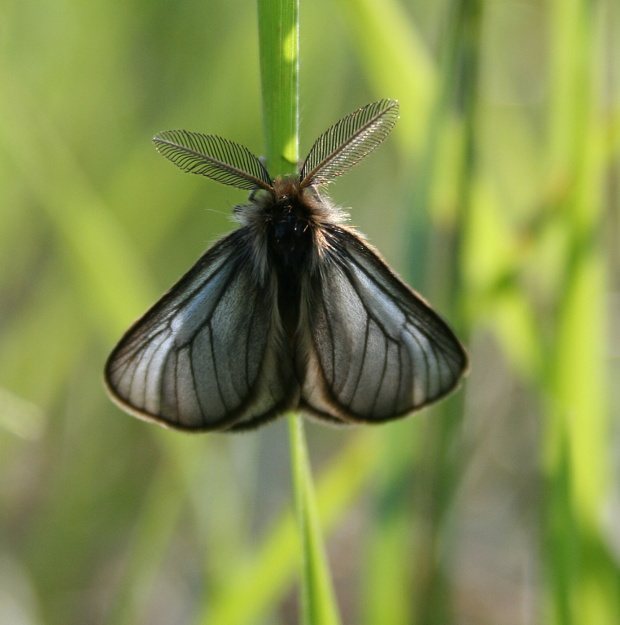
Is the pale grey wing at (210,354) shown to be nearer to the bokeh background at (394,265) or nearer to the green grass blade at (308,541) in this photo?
the green grass blade at (308,541)

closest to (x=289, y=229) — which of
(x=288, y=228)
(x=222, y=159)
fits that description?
(x=288, y=228)

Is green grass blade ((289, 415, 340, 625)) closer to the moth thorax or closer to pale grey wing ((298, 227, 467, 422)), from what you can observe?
pale grey wing ((298, 227, 467, 422))

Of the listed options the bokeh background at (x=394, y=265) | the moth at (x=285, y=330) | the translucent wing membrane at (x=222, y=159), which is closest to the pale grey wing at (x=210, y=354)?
the moth at (x=285, y=330)

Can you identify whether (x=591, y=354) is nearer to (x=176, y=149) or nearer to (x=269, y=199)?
(x=269, y=199)

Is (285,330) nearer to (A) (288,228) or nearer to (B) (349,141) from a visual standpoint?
(A) (288,228)

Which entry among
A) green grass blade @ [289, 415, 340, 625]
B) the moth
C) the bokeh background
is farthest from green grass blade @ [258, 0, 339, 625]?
the bokeh background
